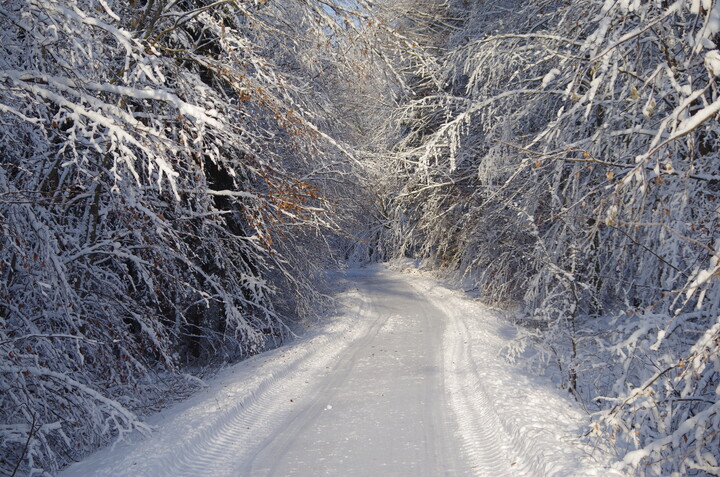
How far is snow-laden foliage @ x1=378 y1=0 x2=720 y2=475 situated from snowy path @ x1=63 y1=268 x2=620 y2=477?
0.80 m

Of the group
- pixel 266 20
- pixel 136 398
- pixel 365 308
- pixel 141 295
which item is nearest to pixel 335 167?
pixel 266 20

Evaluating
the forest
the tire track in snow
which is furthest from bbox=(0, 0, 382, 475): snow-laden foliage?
the tire track in snow

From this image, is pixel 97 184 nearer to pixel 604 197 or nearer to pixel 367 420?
pixel 367 420

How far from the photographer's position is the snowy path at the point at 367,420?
484cm

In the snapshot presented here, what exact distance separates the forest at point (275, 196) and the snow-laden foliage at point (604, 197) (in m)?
0.06

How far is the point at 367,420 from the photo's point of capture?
20.1 ft

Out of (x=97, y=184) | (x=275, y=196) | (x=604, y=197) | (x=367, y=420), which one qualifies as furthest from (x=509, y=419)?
(x=97, y=184)

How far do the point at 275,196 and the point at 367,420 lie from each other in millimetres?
2862

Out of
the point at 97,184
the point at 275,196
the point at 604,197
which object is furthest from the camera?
the point at 97,184

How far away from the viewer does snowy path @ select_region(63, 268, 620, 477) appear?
15.9ft

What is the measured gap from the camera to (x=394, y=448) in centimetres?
532

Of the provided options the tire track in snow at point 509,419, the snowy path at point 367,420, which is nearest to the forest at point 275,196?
the tire track in snow at point 509,419

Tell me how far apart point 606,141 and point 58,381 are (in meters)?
8.15

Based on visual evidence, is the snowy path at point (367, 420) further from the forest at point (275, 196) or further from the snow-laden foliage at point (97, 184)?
the snow-laden foliage at point (97, 184)
